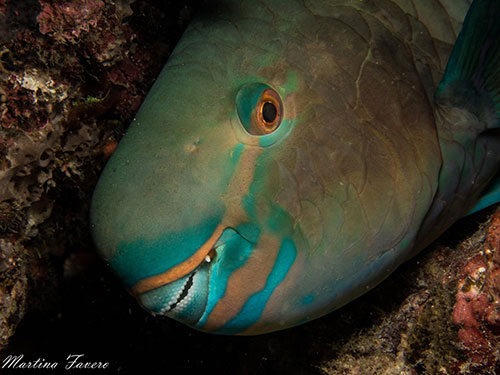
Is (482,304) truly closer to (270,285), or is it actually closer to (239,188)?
(270,285)

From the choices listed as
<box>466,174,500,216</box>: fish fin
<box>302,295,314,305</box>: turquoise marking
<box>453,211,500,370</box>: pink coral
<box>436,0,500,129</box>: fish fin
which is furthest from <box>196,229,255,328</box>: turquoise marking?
<box>466,174,500,216</box>: fish fin

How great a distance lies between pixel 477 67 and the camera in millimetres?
2389

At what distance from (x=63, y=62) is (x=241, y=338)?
2.82 meters

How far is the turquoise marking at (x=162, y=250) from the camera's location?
66.4 inches

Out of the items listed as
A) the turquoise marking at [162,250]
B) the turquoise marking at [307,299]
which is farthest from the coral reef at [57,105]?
the turquoise marking at [307,299]

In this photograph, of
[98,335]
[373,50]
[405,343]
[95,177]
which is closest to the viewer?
[373,50]

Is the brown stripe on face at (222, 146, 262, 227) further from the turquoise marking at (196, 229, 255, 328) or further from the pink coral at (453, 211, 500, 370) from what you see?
the pink coral at (453, 211, 500, 370)

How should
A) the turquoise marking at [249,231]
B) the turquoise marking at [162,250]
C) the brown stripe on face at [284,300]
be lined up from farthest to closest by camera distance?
1. the brown stripe on face at [284,300]
2. the turquoise marking at [249,231]
3. the turquoise marking at [162,250]

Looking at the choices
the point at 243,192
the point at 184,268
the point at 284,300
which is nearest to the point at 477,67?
the point at 243,192

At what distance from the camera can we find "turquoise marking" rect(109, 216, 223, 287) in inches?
66.4

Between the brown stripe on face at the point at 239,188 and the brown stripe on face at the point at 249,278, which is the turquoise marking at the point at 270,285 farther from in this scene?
the brown stripe on face at the point at 239,188

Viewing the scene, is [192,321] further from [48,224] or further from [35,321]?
[35,321]

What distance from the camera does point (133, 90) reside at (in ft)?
10.4

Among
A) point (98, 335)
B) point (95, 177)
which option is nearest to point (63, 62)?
point (95, 177)
